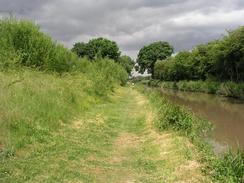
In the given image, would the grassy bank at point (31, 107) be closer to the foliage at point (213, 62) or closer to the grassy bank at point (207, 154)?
the grassy bank at point (207, 154)

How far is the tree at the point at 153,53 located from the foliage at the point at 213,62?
25457 millimetres

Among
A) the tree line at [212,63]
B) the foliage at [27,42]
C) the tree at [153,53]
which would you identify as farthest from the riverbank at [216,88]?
the tree at [153,53]

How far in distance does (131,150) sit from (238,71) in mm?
45565

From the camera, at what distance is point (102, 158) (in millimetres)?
13680

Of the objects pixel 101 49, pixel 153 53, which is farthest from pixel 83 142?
pixel 153 53

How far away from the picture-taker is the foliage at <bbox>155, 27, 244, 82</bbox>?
52234 millimetres

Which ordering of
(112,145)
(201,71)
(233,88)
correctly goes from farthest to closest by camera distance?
(201,71), (233,88), (112,145)

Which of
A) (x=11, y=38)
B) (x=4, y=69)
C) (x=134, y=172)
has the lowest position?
(x=134, y=172)

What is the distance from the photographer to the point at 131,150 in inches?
601

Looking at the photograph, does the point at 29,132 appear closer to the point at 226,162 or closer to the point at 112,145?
the point at 112,145

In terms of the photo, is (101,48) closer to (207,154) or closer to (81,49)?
(81,49)

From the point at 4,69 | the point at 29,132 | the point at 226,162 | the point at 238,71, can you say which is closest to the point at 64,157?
the point at 29,132

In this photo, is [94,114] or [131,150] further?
[94,114]

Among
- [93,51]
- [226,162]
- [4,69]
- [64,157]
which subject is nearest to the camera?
[226,162]
